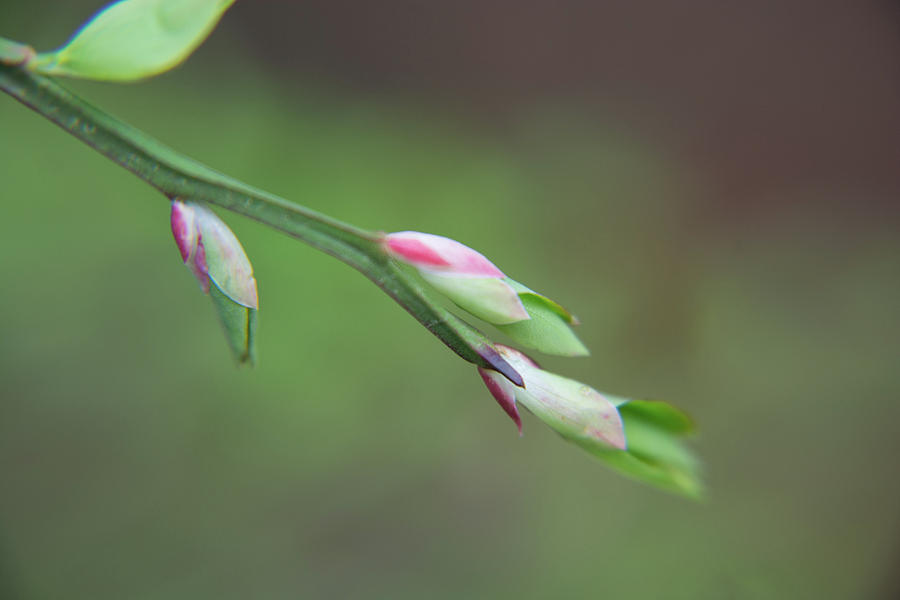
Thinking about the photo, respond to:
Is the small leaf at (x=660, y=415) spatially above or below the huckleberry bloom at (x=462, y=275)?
below

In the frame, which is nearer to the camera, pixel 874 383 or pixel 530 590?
pixel 530 590

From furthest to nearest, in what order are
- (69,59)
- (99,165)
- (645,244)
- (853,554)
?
(645,244), (853,554), (99,165), (69,59)

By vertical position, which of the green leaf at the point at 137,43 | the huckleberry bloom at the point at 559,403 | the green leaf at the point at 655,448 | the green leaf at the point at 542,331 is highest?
the green leaf at the point at 137,43

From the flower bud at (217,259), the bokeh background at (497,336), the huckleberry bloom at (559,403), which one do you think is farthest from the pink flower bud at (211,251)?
the bokeh background at (497,336)

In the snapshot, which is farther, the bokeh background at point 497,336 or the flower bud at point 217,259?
the bokeh background at point 497,336

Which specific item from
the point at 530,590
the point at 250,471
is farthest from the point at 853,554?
the point at 250,471

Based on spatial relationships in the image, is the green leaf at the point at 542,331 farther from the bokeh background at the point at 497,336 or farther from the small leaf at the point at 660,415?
the bokeh background at the point at 497,336

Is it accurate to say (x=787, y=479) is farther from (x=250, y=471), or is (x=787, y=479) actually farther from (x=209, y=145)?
(x=209, y=145)

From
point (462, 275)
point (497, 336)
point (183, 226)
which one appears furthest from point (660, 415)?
point (497, 336)
